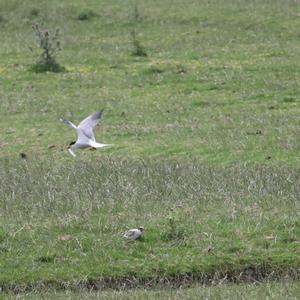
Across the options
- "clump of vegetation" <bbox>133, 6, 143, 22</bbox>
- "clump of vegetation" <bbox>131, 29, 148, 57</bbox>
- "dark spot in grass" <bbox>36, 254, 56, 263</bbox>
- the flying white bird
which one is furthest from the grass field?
the flying white bird

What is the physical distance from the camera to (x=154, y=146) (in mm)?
16938

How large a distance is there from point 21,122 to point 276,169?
7355 millimetres

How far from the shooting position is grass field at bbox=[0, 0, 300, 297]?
9.70m

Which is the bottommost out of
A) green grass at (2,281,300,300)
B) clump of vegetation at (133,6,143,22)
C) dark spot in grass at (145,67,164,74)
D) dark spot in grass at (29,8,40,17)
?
dark spot in grass at (29,8,40,17)

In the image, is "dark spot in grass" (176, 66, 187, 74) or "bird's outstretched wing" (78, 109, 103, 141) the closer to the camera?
"bird's outstretched wing" (78, 109, 103, 141)

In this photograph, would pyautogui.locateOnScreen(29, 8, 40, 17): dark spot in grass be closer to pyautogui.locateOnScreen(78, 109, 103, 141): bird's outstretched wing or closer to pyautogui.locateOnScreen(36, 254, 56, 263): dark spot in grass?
pyautogui.locateOnScreen(78, 109, 103, 141): bird's outstretched wing

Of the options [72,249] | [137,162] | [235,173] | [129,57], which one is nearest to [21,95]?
[129,57]

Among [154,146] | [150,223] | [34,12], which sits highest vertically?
[150,223]

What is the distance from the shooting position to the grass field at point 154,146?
9.70m

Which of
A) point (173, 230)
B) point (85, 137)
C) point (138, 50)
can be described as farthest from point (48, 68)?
point (173, 230)

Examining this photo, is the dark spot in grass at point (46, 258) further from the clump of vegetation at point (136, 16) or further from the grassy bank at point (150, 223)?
the clump of vegetation at point (136, 16)

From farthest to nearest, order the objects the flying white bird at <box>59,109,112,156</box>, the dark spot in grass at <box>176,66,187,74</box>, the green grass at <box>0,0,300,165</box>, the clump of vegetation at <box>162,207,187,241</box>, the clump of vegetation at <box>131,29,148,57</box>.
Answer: the clump of vegetation at <box>131,29,148,57</box> < the dark spot in grass at <box>176,66,187,74</box> < the green grass at <box>0,0,300,165</box> < the flying white bird at <box>59,109,112,156</box> < the clump of vegetation at <box>162,207,187,241</box>

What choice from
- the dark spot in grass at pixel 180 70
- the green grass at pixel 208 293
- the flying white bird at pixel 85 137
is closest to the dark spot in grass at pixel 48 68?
the dark spot in grass at pixel 180 70

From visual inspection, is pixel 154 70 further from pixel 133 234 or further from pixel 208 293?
pixel 208 293
